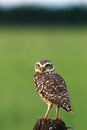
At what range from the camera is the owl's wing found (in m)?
→ 4.46

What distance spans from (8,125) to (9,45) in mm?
23174

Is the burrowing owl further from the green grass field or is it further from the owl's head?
the green grass field

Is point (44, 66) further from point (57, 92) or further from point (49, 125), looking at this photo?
point (49, 125)

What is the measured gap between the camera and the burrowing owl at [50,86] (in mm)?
4473

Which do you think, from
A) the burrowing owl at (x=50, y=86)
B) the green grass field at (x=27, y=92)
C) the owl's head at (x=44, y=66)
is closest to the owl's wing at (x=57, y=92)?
the burrowing owl at (x=50, y=86)

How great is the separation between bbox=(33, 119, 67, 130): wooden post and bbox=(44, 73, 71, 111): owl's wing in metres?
0.14

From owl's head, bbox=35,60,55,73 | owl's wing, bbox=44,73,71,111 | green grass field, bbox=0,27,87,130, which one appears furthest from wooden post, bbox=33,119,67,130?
green grass field, bbox=0,27,87,130

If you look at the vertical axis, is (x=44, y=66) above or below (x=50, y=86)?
above

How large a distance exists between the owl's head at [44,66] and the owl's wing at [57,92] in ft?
0.37

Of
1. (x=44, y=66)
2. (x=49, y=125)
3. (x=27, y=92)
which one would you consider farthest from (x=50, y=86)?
(x=27, y=92)

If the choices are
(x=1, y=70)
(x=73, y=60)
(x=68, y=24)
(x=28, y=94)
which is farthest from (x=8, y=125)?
(x=68, y=24)

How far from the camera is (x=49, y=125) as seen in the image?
4.27 metres

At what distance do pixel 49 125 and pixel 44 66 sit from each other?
565mm

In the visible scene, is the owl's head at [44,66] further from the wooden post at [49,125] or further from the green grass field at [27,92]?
the green grass field at [27,92]
